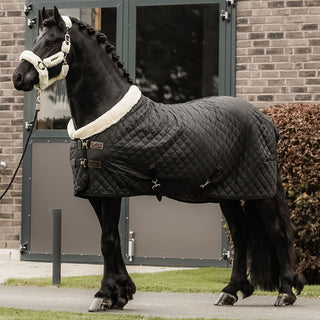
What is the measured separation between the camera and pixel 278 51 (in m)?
10.0

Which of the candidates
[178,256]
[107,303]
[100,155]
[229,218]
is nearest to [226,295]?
[229,218]

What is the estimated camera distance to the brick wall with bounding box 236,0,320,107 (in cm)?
991

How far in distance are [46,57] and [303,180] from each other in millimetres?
3258

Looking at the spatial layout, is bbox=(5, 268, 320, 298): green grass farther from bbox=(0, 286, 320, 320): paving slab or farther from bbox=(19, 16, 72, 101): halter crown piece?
bbox=(19, 16, 72, 101): halter crown piece

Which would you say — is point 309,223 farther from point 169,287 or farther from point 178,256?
point 178,256

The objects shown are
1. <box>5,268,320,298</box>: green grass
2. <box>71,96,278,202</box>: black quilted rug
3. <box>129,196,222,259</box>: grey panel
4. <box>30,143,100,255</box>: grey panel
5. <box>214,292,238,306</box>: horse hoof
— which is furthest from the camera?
<box>30,143,100,255</box>: grey panel

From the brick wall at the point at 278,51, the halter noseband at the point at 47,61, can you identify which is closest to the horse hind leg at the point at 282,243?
the halter noseband at the point at 47,61

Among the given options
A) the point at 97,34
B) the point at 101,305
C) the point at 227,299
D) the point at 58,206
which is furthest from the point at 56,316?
the point at 58,206

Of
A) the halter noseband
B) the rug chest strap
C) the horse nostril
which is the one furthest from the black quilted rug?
the horse nostril

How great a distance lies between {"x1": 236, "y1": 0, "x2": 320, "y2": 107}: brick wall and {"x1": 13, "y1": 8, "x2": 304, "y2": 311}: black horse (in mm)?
3600

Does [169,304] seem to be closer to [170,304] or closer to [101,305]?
[170,304]

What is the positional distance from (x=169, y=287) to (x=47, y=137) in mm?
3543

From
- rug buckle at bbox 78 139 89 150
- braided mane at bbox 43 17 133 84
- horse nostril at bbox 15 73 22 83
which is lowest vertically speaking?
rug buckle at bbox 78 139 89 150

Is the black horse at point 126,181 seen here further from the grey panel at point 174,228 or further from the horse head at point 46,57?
the grey panel at point 174,228
